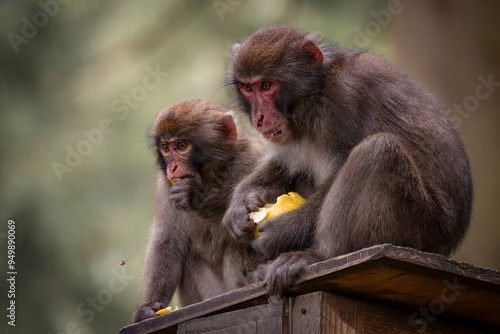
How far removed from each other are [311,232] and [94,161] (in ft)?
17.8

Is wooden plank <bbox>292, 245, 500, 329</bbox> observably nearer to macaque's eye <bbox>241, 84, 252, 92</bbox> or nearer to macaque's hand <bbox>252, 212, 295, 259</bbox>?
macaque's hand <bbox>252, 212, 295, 259</bbox>

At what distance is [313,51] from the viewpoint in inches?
195

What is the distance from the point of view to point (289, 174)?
536 cm

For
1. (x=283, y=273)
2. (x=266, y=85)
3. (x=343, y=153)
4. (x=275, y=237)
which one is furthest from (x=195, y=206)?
(x=283, y=273)

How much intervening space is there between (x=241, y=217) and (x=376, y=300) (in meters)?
1.37

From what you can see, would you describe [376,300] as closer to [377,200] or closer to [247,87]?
[377,200]

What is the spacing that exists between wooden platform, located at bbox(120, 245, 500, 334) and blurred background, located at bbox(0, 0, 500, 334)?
4.57 m

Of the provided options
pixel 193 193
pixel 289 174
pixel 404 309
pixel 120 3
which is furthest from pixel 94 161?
pixel 404 309

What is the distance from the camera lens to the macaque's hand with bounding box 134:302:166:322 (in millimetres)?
5643

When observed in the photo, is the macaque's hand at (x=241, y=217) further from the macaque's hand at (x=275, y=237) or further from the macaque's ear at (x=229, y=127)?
the macaque's ear at (x=229, y=127)

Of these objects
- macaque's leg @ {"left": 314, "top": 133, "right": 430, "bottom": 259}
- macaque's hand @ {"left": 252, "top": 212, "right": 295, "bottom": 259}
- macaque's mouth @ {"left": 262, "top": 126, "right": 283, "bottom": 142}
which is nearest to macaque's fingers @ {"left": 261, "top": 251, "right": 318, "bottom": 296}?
macaque's leg @ {"left": 314, "top": 133, "right": 430, "bottom": 259}

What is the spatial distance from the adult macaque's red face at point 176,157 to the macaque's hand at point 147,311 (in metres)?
1.01

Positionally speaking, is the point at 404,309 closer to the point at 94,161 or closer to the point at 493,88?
the point at 493,88

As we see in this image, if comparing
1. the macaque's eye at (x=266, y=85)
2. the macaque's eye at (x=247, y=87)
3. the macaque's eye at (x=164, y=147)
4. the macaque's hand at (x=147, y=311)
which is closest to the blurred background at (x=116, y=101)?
the macaque's eye at (x=164, y=147)
